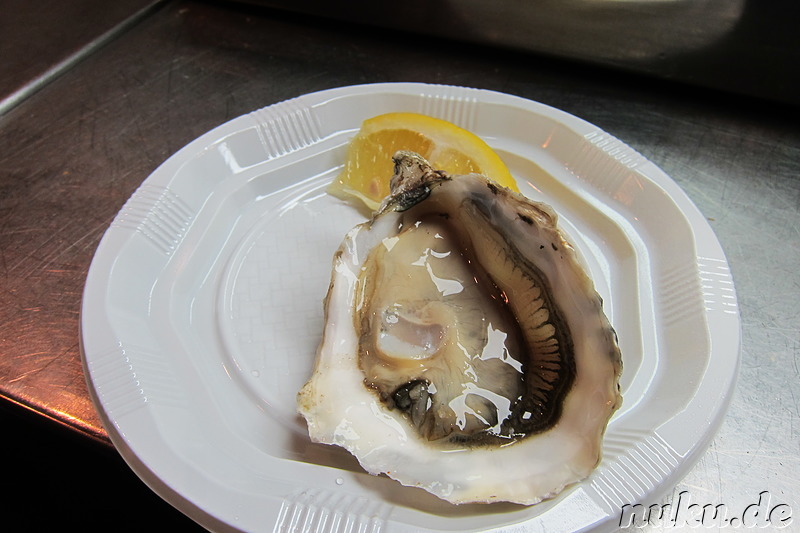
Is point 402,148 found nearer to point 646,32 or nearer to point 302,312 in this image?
point 302,312

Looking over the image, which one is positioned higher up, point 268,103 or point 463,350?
point 268,103

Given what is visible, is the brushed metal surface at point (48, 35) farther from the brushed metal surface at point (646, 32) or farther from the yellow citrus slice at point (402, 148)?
the yellow citrus slice at point (402, 148)

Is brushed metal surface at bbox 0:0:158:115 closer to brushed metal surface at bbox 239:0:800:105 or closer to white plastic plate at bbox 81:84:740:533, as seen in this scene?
brushed metal surface at bbox 239:0:800:105

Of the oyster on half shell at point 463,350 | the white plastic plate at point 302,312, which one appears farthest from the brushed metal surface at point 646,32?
the oyster on half shell at point 463,350

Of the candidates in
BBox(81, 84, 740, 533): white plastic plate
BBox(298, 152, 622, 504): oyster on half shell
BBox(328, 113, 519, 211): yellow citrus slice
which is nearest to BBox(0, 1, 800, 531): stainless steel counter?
BBox(81, 84, 740, 533): white plastic plate

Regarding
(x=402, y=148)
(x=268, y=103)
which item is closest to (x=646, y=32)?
(x=402, y=148)

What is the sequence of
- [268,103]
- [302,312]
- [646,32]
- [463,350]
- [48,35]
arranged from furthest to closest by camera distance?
1. [48,35]
2. [268,103]
3. [646,32]
4. [302,312]
5. [463,350]

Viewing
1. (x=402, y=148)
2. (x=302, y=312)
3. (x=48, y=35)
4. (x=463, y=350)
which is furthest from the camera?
(x=48, y=35)
